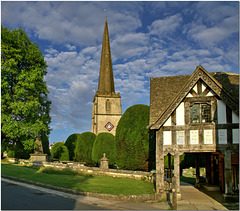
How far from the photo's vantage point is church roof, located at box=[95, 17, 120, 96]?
68.2 m

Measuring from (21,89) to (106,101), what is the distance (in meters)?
41.2

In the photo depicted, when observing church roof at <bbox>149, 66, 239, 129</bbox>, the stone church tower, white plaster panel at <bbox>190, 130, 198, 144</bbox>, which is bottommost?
white plaster panel at <bbox>190, 130, 198, 144</bbox>

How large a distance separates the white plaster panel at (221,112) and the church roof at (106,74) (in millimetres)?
54288

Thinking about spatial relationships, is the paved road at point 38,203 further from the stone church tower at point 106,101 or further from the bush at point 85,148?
the stone church tower at point 106,101

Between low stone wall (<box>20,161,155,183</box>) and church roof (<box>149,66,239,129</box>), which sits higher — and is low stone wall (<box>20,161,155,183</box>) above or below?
below

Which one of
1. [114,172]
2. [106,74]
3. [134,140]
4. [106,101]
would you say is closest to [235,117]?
[114,172]

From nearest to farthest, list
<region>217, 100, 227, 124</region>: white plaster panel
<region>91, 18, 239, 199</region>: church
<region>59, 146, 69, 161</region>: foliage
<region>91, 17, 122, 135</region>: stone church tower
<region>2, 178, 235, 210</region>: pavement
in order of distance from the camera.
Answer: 1. <region>2, 178, 235, 210</region>: pavement
2. <region>91, 18, 239, 199</region>: church
3. <region>217, 100, 227, 124</region>: white plaster panel
4. <region>59, 146, 69, 161</region>: foliage
5. <region>91, 17, 122, 135</region>: stone church tower

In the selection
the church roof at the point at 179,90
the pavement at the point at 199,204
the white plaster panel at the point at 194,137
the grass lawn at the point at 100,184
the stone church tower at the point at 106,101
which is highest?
the stone church tower at the point at 106,101

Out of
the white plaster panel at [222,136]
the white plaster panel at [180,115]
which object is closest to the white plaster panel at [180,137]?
the white plaster panel at [180,115]

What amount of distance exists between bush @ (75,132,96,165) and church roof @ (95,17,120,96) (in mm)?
25062

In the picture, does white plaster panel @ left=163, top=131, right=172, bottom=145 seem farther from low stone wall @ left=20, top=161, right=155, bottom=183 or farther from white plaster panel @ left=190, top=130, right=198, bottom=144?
low stone wall @ left=20, top=161, right=155, bottom=183

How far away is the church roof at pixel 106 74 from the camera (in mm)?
68175

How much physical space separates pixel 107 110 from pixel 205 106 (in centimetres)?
5268

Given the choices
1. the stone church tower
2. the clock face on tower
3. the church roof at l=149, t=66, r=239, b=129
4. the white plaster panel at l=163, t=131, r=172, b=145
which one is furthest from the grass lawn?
the stone church tower
